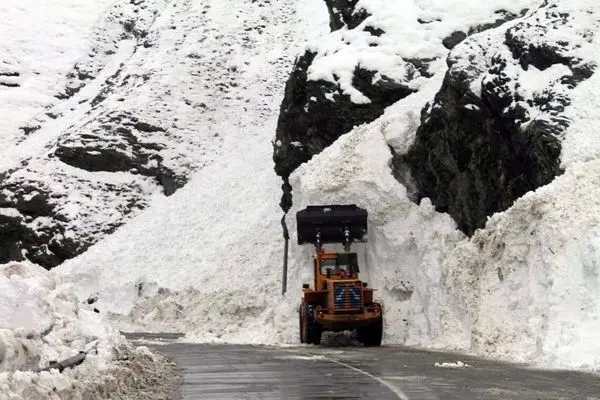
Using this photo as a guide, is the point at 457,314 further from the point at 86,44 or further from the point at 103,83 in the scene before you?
the point at 86,44

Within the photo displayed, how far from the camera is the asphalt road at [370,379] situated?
10953mm

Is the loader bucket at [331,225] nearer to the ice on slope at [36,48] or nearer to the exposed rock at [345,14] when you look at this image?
the exposed rock at [345,14]

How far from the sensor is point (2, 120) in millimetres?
56094

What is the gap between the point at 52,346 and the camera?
913 cm

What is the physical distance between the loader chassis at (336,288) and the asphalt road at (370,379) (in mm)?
3890

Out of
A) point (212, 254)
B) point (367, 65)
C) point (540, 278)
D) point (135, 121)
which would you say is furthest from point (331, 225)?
point (135, 121)

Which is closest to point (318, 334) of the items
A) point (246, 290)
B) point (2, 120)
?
Result: point (246, 290)

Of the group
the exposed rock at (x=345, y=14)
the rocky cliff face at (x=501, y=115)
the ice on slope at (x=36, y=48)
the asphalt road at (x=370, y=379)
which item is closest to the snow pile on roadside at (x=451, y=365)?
the asphalt road at (x=370, y=379)

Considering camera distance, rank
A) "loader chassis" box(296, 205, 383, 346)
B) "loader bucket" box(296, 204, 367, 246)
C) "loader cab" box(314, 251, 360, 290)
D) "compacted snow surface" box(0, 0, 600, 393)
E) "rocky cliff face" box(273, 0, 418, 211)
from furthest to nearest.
Result: 1. "rocky cliff face" box(273, 0, 418, 211)
2. "loader bucket" box(296, 204, 367, 246)
3. "loader cab" box(314, 251, 360, 290)
4. "loader chassis" box(296, 205, 383, 346)
5. "compacted snow surface" box(0, 0, 600, 393)

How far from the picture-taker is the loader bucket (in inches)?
1054

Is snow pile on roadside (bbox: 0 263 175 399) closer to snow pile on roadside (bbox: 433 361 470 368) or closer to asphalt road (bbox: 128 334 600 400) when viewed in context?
asphalt road (bbox: 128 334 600 400)

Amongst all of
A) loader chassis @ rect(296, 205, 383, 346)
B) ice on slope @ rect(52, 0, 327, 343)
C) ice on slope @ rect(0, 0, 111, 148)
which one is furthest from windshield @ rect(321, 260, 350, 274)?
ice on slope @ rect(0, 0, 111, 148)

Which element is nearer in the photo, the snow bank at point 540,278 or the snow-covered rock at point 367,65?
the snow bank at point 540,278

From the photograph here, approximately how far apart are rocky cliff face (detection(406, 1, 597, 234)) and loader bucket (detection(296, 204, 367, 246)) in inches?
111
